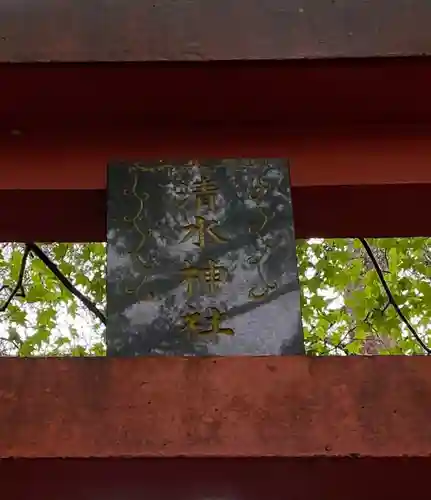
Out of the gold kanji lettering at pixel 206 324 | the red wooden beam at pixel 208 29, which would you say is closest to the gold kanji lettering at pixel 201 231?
the gold kanji lettering at pixel 206 324

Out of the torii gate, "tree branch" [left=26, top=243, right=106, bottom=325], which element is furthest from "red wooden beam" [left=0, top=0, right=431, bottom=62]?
"tree branch" [left=26, top=243, right=106, bottom=325]

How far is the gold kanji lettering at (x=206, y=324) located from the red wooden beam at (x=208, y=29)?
2.05 feet

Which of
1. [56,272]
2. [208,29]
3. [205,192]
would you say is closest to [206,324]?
[205,192]

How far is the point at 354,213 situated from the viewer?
2.20 metres

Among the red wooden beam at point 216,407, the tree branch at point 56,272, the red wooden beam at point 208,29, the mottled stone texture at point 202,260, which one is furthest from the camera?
the tree branch at point 56,272

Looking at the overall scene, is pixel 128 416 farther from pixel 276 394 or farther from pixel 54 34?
pixel 54 34

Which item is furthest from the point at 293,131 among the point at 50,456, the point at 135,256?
the point at 50,456

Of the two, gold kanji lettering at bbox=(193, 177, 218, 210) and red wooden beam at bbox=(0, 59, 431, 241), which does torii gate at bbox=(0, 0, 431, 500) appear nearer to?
red wooden beam at bbox=(0, 59, 431, 241)

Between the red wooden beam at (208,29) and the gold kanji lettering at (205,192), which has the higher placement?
the red wooden beam at (208,29)

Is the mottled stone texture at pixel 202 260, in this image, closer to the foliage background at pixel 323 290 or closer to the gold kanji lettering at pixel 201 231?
the gold kanji lettering at pixel 201 231

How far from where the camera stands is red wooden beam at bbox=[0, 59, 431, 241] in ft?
6.57

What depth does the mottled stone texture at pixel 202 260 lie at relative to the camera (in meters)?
1.77

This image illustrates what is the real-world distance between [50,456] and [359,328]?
110 inches

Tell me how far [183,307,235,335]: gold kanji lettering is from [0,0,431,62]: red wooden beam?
63 centimetres
